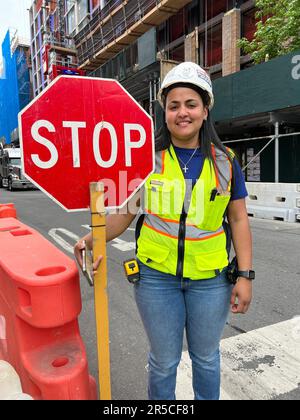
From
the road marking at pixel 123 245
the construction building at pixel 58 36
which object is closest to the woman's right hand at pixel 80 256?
the road marking at pixel 123 245

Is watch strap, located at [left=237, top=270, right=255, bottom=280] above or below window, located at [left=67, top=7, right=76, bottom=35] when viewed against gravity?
below

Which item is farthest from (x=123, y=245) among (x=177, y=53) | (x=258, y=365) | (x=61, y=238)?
(x=177, y=53)

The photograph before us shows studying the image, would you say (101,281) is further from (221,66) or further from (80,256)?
(221,66)

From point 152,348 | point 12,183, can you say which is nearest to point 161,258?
point 152,348

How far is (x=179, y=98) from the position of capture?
169 cm

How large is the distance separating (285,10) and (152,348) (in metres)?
13.4

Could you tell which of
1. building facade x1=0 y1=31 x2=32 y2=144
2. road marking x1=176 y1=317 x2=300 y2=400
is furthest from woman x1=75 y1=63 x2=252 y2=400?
building facade x1=0 y1=31 x2=32 y2=144

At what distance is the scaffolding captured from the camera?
2136cm

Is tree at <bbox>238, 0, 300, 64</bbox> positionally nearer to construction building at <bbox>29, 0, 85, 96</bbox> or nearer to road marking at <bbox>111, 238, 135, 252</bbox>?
road marking at <bbox>111, 238, 135, 252</bbox>

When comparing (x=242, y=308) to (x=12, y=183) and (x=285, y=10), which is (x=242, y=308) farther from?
(x=12, y=183)

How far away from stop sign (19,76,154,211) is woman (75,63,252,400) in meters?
0.15

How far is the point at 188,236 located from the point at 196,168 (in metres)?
0.34

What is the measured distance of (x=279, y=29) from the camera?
11.8 m

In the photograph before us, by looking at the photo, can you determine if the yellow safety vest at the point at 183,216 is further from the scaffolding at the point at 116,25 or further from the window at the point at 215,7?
the scaffolding at the point at 116,25
